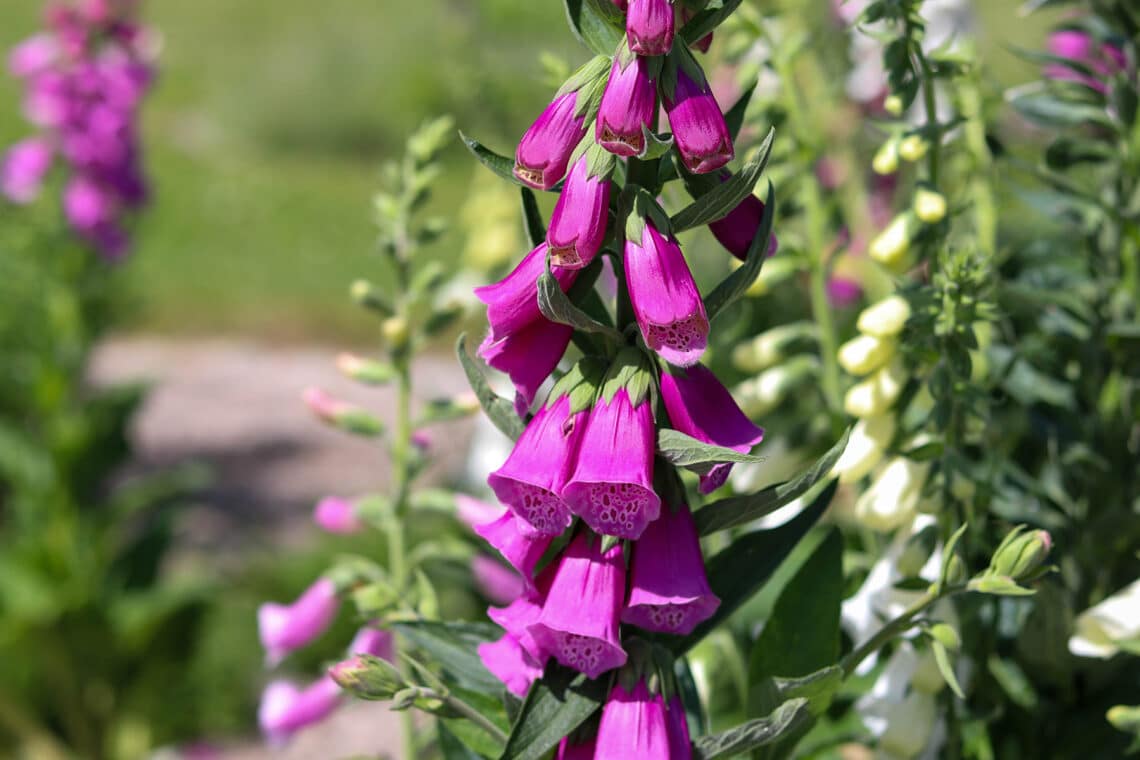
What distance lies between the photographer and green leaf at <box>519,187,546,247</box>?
2.05 feet

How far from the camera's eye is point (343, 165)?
10.5m

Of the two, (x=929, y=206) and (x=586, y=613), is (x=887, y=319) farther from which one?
(x=586, y=613)

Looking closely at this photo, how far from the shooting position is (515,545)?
2.10 feet

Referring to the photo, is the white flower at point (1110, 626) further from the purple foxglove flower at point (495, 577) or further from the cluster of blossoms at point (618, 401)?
the purple foxglove flower at point (495, 577)

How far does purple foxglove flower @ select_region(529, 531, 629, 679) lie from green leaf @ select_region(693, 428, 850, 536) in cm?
5

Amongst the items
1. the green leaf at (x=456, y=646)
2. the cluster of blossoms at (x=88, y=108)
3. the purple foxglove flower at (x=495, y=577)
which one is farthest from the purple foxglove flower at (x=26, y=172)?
the green leaf at (x=456, y=646)

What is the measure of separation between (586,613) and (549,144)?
23cm

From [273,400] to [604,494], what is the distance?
514 centimetres

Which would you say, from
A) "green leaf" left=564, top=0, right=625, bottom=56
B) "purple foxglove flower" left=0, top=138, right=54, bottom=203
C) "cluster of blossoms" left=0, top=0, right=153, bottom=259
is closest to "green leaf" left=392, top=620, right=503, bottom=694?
"green leaf" left=564, top=0, right=625, bottom=56

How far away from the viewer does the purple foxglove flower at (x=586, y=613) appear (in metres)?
0.59

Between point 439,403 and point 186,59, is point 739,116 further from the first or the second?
point 186,59

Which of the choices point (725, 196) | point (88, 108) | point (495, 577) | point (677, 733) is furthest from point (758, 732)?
point (88, 108)

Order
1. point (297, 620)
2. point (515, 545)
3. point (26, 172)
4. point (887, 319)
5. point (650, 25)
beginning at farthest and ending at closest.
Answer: point (26, 172) → point (297, 620) → point (887, 319) → point (515, 545) → point (650, 25)

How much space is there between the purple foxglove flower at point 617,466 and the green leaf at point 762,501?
0.17 ft
